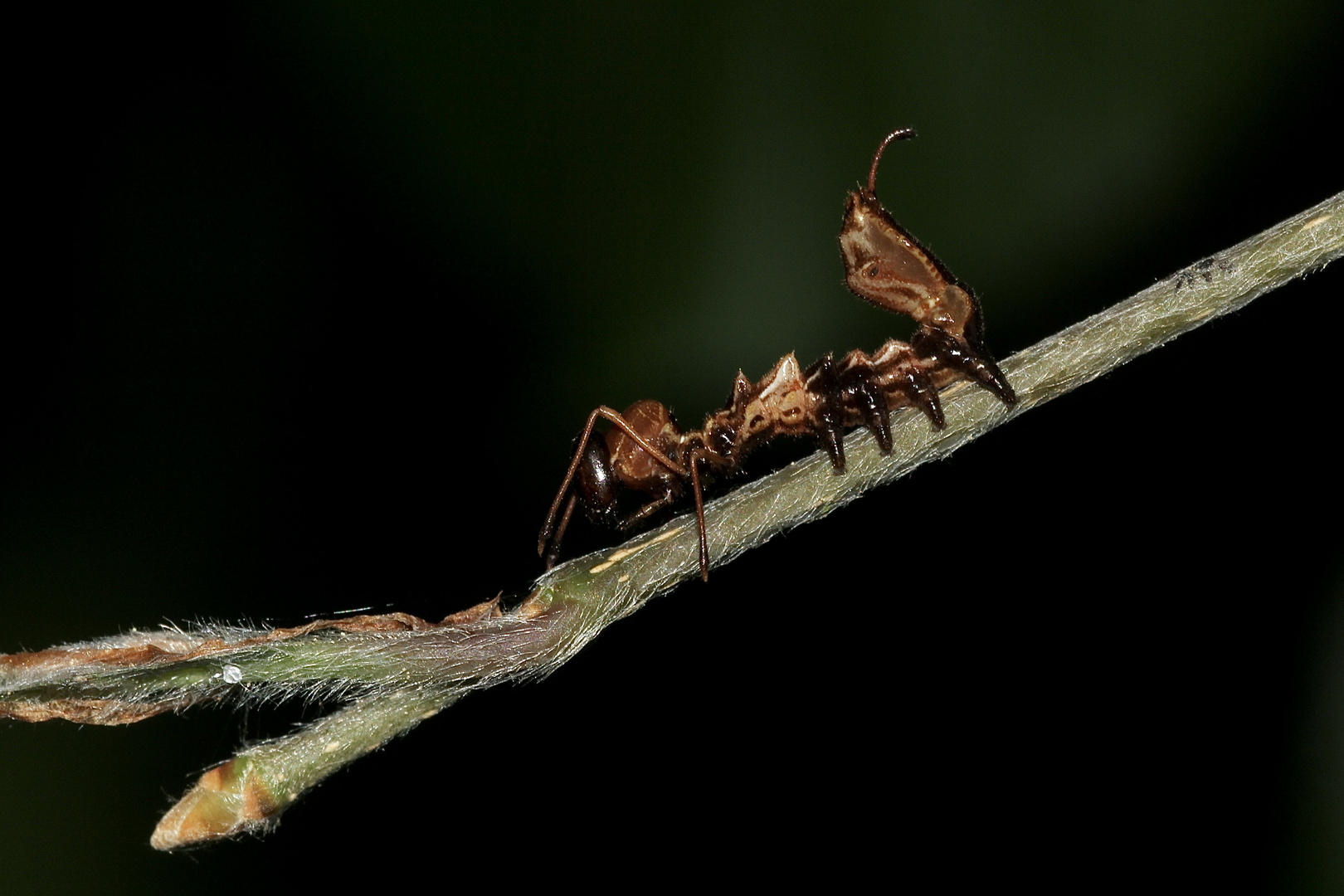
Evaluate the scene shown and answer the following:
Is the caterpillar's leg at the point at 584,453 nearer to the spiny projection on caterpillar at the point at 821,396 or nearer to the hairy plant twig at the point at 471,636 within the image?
the spiny projection on caterpillar at the point at 821,396

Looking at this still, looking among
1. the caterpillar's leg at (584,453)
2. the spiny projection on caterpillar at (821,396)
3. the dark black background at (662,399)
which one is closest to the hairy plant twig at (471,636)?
the spiny projection on caterpillar at (821,396)

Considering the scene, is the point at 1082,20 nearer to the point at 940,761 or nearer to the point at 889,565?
the point at 889,565

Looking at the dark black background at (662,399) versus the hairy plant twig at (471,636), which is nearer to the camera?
the hairy plant twig at (471,636)

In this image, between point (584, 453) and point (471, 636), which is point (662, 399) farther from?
point (471, 636)

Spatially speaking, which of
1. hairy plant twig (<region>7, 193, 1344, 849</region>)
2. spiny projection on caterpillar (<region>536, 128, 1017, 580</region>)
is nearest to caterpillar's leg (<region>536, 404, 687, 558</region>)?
spiny projection on caterpillar (<region>536, 128, 1017, 580</region>)

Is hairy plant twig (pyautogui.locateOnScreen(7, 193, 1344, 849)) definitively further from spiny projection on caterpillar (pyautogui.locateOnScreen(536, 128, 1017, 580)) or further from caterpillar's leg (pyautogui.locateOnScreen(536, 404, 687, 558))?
caterpillar's leg (pyautogui.locateOnScreen(536, 404, 687, 558))

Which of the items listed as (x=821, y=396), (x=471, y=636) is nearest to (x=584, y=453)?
(x=821, y=396)

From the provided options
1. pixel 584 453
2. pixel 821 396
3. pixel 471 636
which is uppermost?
→ pixel 584 453
